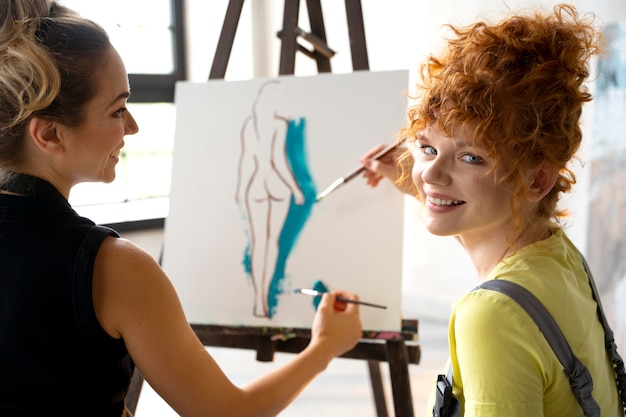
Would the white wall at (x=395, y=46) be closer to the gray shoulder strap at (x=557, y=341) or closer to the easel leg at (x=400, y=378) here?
the easel leg at (x=400, y=378)

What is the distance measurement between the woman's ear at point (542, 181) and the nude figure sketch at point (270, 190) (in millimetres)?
972

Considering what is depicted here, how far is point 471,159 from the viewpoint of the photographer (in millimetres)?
1081

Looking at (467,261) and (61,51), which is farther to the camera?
(467,261)

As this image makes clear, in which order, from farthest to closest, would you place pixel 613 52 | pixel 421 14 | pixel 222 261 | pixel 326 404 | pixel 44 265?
pixel 421 14 → pixel 326 404 → pixel 613 52 → pixel 222 261 → pixel 44 265

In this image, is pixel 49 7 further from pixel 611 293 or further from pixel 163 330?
pixel 611 293

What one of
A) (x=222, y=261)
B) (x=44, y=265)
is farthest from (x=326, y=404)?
(x=44, y=265)

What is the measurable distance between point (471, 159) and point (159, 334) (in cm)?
61

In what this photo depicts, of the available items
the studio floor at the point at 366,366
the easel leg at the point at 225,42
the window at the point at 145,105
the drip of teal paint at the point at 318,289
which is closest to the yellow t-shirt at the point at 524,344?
the drip of teal paint at the point at 318,289

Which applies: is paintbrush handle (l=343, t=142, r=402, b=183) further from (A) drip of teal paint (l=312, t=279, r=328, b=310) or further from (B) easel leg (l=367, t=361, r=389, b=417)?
(B) easel leg (l=367, t=361, r=389, b=417)

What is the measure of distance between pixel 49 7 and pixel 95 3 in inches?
119

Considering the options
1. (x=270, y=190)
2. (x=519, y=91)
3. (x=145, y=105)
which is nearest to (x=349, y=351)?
(x=270, y=190)

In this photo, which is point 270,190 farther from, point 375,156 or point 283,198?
point 375,156

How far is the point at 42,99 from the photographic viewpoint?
106 centimetres

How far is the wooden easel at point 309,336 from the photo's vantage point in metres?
1.80
